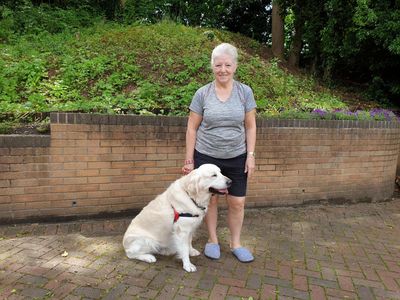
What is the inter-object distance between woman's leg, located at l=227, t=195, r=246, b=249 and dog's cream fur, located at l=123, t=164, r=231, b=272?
1.16ft

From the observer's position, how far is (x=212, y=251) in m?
4.33

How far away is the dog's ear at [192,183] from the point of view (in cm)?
383

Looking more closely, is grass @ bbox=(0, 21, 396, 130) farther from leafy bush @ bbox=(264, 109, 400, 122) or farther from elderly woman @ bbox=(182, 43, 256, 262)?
elderly woman @ bbox=(182, 43, 256, 262)

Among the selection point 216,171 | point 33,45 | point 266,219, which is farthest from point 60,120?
point 33,45

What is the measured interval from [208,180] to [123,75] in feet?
12.4

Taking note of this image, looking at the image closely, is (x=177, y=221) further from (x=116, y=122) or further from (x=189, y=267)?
(x=116, y=122)

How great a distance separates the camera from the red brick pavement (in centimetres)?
359

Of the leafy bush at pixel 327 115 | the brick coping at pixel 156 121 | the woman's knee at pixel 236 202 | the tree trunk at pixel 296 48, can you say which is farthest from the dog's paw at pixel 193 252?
the tree trunk at pixel 296 48

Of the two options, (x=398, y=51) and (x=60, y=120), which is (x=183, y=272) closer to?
(x=60, y=120)

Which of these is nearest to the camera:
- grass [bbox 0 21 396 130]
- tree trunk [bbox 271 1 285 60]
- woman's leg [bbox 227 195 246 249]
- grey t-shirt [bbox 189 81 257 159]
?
grey t-shirt [bbox 189 81 257 159]

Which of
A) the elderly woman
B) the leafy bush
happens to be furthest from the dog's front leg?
the leafy bush

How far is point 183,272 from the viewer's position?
3.96 m

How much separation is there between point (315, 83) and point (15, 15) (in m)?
7.74

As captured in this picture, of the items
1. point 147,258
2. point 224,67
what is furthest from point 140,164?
point 224,67
